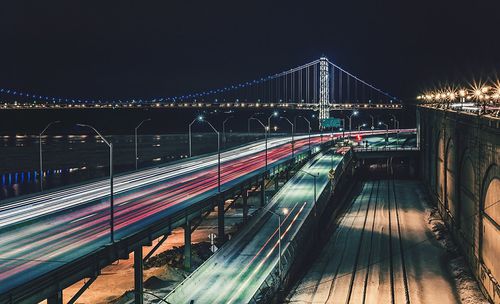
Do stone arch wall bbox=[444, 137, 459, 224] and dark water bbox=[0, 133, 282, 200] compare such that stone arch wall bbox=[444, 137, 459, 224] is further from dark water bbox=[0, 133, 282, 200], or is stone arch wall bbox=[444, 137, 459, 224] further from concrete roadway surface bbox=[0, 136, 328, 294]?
dark water bbox=[0, 133, 282, 200]

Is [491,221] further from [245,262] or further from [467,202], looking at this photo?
[245,262]

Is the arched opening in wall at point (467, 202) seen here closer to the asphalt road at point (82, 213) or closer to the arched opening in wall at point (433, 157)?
the asphalt road at point (82, 213)

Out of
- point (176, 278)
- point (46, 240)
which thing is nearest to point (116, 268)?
point (176, 278)

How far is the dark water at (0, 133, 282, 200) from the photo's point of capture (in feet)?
317

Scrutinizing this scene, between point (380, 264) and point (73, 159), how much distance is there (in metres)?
98.9

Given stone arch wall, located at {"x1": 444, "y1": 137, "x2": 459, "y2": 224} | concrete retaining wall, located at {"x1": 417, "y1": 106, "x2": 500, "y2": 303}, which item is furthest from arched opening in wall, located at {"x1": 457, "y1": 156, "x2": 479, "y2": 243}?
stone arch wall, located at {"x1": 444, "y1": 137, "x2": 459, "y2": 224}

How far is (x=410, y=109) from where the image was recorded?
641ft

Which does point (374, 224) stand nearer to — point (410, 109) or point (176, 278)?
point (176, 278)

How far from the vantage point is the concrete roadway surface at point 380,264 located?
34.9 metres

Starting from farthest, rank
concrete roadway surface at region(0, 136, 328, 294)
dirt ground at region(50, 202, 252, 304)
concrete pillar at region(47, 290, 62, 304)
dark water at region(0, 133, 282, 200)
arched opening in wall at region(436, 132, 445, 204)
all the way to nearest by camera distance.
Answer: dark water at region(0, 133, 282, 200) → arched opening in wall at region(436, 132, 445, 204) → dirt ground at region(50, 202, 252, 304) → concrete roadway surface at region(0, 136, 328, 294) → concrete pillar at region(47, 290, 62, 304)

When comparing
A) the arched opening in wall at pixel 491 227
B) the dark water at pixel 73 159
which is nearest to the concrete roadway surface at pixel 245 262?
the arched opening in wall at pixel 491 227

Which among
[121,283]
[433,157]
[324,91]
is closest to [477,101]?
[433,157]

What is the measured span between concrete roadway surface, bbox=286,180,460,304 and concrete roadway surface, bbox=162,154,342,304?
2897mm

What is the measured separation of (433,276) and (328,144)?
255 ft
